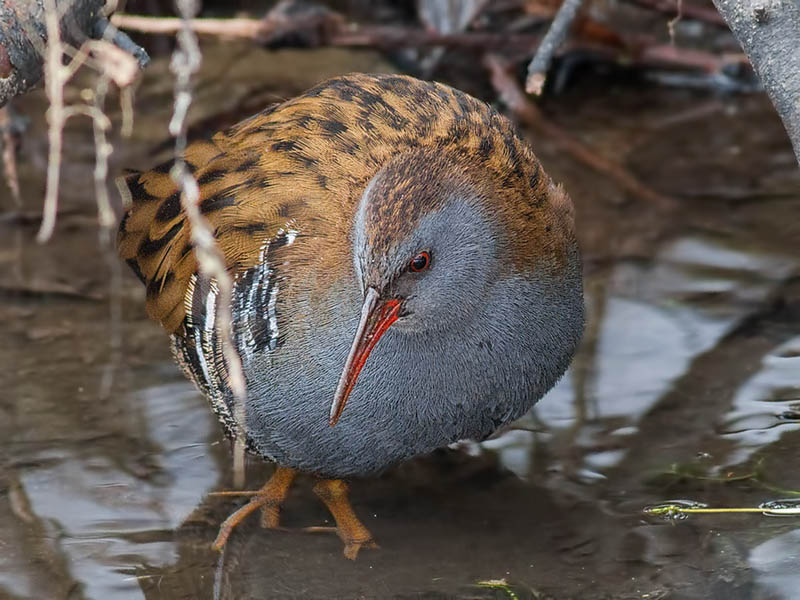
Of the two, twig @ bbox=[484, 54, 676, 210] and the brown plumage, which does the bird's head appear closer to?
the brown plumage

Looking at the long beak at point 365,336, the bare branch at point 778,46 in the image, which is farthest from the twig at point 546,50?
the long beak at point 365,336

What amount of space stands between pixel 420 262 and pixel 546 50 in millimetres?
900

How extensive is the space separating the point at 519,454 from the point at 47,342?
214cm

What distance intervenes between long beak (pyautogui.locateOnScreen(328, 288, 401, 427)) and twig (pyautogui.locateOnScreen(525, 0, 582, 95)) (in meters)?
0.89

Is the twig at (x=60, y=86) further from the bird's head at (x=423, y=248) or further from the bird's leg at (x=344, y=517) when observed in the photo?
the bird's leg at (x=344, y=517)

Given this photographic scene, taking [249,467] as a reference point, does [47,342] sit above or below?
above

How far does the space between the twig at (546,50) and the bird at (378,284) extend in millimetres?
Result: 215

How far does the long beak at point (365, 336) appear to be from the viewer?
11.3ft

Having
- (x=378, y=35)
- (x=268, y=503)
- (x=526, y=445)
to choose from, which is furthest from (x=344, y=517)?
(x=378, y=35)

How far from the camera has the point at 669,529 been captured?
3.96 m

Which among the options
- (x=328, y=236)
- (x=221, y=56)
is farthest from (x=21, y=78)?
(x=221, y=56)

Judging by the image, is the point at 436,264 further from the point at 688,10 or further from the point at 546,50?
the point at 688,10

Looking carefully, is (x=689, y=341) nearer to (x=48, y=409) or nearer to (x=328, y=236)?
(x=328, y=236)

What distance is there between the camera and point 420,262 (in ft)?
11.5
